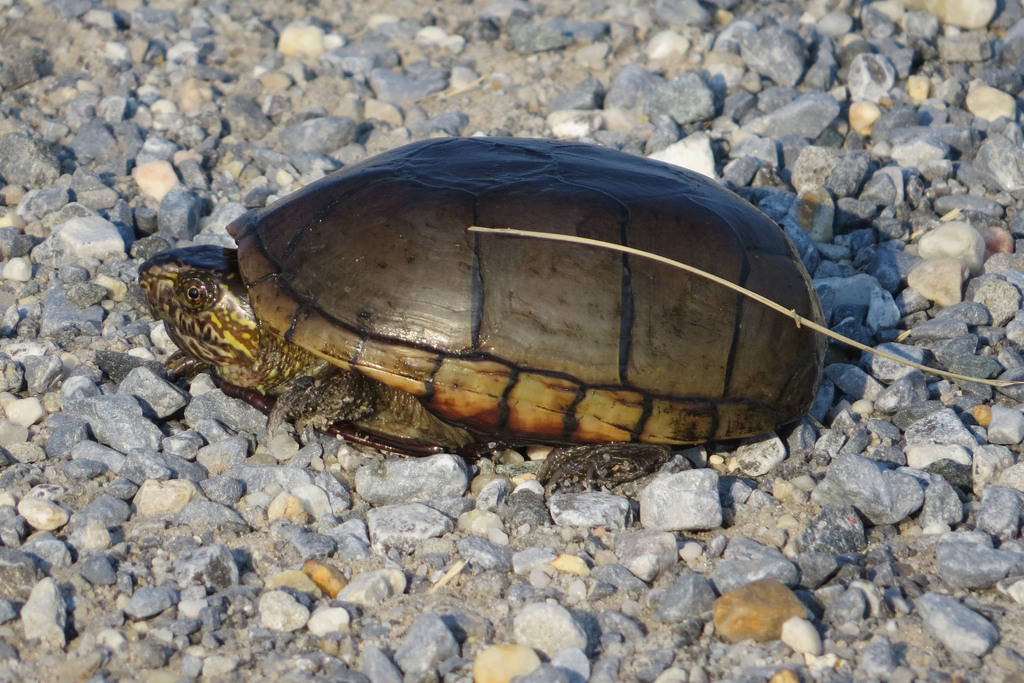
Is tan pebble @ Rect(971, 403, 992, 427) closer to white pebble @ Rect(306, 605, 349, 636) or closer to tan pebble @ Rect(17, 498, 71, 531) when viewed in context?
white pebble @ Rect(306, 605, 349, 636)

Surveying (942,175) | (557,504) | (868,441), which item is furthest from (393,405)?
(942,175)

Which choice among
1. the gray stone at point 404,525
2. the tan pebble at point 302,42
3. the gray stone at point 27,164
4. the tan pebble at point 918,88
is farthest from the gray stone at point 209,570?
the tan pebble at point 918,88

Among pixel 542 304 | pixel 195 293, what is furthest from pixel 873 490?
pixel 195 293

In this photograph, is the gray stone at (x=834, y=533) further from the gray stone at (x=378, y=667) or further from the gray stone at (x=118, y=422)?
the gray stone at (x=118, y=422)

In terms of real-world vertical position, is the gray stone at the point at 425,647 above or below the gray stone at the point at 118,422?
above

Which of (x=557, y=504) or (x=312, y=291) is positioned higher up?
(x=312, y=291)

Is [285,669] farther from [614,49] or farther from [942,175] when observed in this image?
[614,49]
